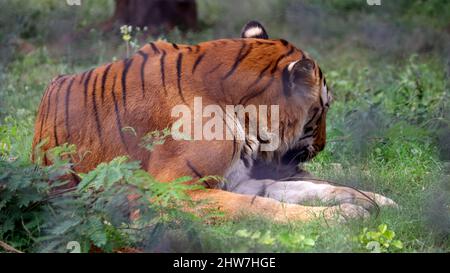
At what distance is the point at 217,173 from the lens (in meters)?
5.07

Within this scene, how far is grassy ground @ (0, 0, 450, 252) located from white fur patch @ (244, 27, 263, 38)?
1132 millimetres

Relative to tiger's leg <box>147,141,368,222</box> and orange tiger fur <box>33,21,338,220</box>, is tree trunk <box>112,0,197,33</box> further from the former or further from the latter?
tiger's leg <box>147,141,368,222</box>

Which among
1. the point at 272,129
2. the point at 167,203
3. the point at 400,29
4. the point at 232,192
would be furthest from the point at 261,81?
the point at 400,29

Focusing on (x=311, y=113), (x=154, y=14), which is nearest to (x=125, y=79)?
(x=311, y=113)

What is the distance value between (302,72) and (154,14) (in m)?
6.23

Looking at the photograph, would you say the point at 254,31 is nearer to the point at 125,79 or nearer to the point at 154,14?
the point at 125,79

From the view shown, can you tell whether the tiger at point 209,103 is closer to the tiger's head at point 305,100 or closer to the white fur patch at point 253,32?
the tiger's head at point 305,100

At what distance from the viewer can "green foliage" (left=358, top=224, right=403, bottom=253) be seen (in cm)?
445

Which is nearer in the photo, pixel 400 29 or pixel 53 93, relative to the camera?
pixel 53 93

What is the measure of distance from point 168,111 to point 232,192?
0.62 metres
